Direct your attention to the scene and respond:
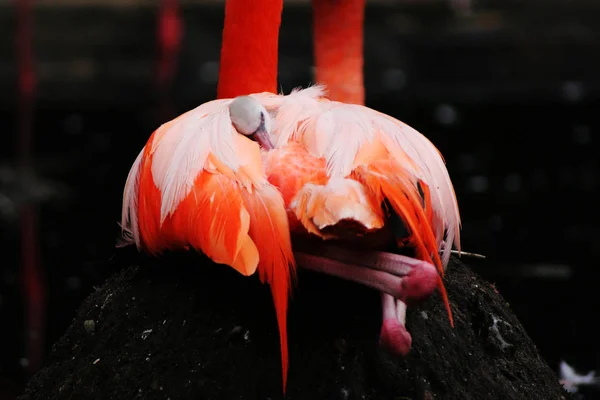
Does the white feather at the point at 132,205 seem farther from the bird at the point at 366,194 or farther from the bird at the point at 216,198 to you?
the bird at the point at 366,194

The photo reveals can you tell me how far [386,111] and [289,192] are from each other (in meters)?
2.21

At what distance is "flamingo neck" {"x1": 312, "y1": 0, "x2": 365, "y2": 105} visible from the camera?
56.4 inches

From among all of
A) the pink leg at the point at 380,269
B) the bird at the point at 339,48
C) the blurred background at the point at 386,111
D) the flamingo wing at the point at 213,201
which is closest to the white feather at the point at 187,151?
the flamingo wing at the point at 213,201

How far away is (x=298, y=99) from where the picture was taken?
43.9 inches

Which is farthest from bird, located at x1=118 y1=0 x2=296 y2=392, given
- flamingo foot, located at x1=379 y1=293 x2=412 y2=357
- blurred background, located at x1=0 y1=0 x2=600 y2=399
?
blurred background, located at x1=0 y1=0 x2=600 y2=399

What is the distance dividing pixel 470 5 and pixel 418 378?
134 inches

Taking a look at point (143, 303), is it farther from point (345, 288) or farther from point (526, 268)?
point (526, 268)

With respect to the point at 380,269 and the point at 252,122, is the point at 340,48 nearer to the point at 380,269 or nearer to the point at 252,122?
the point at 252,122

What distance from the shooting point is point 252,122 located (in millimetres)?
1017

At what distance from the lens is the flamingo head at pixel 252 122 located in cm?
102

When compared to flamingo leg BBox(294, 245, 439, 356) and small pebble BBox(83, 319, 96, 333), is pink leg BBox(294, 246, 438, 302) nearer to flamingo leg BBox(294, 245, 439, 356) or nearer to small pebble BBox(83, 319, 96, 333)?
flamingo leg BBox(294, 245, 439, 356)

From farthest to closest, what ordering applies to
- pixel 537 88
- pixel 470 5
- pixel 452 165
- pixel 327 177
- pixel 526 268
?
pixel 470 5
pixel 537 88
pixel 452 165
pixel 526 268
pixel 327 177

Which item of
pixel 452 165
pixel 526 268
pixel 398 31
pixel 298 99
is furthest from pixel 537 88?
pixel 298 99

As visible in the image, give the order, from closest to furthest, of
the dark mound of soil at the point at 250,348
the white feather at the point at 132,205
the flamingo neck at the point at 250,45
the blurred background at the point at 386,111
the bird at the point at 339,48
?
the dark mound of soil at the point at 250,348 → the white feather at the point at 132,205 → the flamingo neck at the point at 250,45 → the bird at the point at 339,48 → the blurred background at the point at 386,111
